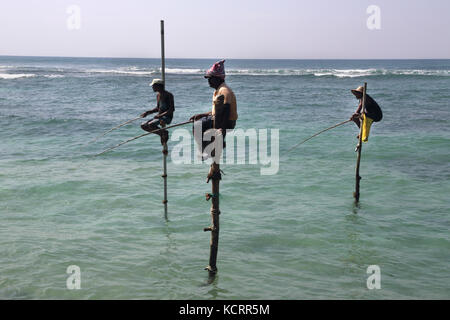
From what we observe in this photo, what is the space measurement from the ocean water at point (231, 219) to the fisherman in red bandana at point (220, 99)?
285 centimetres

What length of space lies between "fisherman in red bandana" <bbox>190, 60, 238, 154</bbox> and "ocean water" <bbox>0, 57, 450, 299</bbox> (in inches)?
112

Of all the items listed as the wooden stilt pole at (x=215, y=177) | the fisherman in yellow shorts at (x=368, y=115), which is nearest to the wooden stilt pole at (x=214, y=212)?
the wooden stilt pole at (x=215, y=177)

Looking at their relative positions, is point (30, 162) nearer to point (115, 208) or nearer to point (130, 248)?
point (115, 208)

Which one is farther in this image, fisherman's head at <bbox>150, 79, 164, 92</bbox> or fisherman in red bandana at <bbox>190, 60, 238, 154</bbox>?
fisherman's head at <bbox>150, 79, 164, 92</bbox>

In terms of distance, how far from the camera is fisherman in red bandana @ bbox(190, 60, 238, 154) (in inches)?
244

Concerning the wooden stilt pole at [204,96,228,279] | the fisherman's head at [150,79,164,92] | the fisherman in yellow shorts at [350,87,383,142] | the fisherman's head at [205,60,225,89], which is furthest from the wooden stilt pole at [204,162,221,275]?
the fisherman in yellow shorts at [350,87,383,142]

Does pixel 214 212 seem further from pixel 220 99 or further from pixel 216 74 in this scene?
pixel 216 74

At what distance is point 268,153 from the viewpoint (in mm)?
17750

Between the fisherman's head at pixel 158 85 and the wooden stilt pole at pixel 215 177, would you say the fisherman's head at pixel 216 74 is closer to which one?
the wooden stilt pole at pixel 215 177

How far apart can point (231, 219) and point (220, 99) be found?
5.20 metres

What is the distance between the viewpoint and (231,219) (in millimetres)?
10891

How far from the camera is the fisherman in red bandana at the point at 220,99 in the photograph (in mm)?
6191

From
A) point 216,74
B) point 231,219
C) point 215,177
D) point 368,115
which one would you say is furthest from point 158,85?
point 368,115

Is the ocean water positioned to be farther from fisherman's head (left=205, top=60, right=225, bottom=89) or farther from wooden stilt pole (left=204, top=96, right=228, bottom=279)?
fisherman's head (left=205, top=60, right=225, bottom=89)
